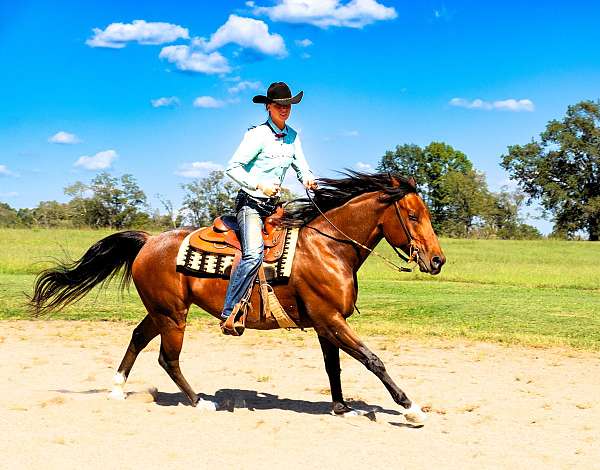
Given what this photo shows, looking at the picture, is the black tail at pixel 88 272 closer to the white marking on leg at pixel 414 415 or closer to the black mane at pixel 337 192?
the black mane at pixel 337 192

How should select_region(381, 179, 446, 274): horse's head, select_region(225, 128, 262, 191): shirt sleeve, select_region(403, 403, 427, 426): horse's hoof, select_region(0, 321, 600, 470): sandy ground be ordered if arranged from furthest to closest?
1. select_region(225, 128, 262, 191): shirt sleeve
2. select_region(381, 179, 446, 274): horse's head
3. select_region(403, 403, 427, 426): horse's hoof
4. select_region(0, 321, 600, 470): sandy ground

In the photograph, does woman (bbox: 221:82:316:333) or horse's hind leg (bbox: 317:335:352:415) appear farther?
horse's hind leg (bbox: 317:335:352:415)

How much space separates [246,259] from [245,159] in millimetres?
947

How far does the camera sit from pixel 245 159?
6.63 m

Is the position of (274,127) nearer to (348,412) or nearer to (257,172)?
(257,172)

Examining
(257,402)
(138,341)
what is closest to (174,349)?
(138,341)

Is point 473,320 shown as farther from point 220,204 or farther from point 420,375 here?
point 220,204

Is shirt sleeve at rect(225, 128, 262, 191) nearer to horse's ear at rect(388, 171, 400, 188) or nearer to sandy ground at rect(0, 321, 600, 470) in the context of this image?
horse's ear at rect(388, 171, 400, 188)

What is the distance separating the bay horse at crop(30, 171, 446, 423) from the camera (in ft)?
21.6

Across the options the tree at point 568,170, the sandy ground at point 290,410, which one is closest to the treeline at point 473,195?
the tree at point 568,170

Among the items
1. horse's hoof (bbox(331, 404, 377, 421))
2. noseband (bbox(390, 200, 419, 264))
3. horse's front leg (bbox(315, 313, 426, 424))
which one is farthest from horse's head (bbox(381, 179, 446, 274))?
horse's hoof (bbox(331, 404, 377, 421))

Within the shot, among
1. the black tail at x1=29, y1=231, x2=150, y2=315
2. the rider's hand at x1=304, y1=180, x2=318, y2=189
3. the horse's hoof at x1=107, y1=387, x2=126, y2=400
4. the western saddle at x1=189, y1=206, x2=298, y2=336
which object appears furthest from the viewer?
the black tail at x1=29, y1=231, x2=150, y2=315

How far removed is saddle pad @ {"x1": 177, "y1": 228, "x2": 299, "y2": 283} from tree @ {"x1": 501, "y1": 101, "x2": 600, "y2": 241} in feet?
211

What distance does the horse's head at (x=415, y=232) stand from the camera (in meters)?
6.50
